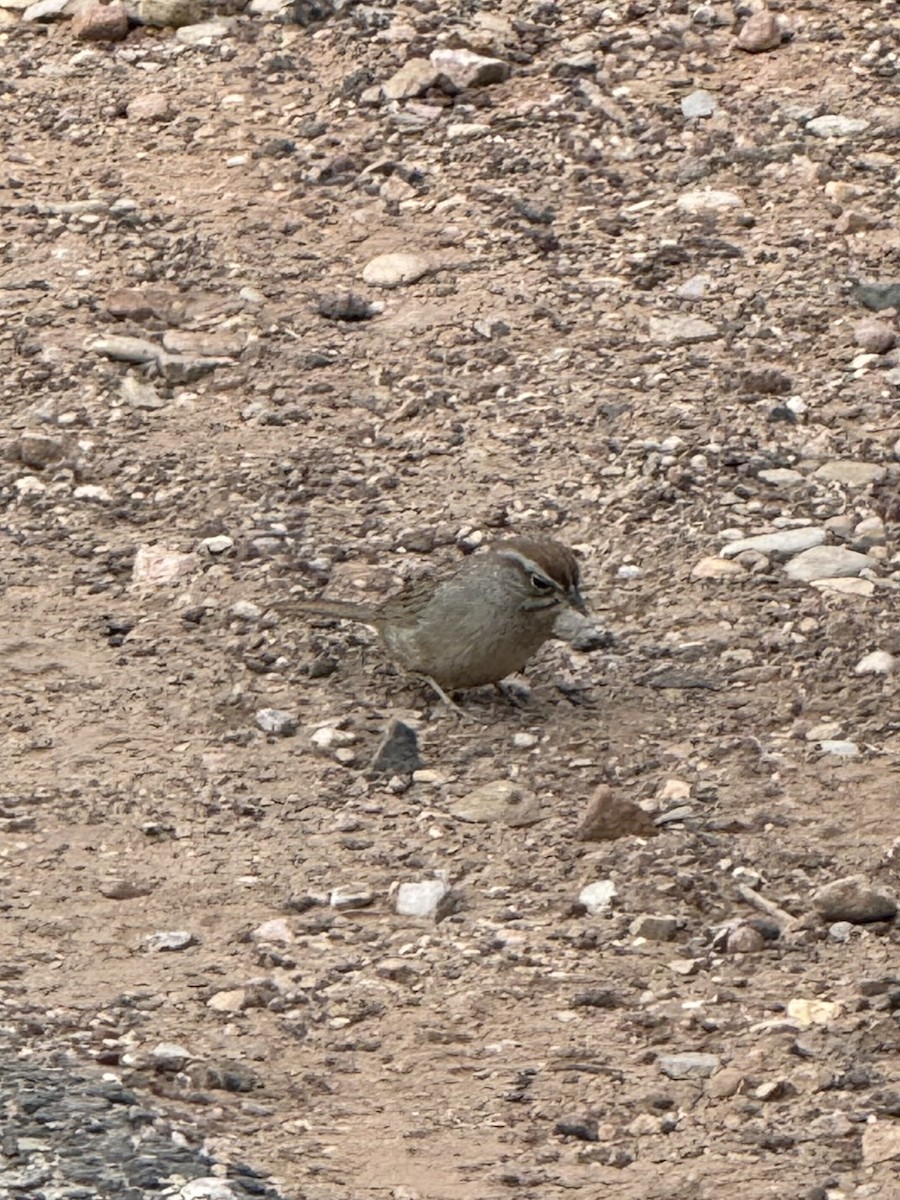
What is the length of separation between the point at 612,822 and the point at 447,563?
5.46 feet

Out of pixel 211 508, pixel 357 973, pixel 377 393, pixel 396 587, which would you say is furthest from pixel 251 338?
pixel 357 973

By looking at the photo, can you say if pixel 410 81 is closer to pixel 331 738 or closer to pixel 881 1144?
pixel 331 738

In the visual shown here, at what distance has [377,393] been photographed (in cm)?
848

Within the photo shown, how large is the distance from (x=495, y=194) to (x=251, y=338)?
4.27ft

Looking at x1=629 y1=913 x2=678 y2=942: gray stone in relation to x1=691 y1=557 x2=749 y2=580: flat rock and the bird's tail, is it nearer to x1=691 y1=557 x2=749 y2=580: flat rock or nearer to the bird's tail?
the bird's tail

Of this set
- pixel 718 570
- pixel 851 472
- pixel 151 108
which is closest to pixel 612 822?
pixel 718 570

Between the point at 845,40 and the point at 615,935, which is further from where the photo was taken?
the point at 845,40

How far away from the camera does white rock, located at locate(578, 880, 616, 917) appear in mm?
5805

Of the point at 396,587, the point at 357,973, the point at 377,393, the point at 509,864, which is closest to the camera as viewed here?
the point at 357,973

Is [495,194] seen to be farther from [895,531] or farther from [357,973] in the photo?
[357,973]

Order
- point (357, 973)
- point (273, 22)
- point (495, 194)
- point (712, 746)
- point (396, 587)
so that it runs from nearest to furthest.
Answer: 1. point (357, 973)
2. point (712, 746)
3. point (396, 587)
4. point (495, 194)
5. point (273, 22)

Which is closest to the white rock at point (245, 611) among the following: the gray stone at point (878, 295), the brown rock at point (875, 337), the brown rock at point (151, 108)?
the brown rock at point (875, 337)

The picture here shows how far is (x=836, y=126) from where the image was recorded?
Result: 9.46 meters

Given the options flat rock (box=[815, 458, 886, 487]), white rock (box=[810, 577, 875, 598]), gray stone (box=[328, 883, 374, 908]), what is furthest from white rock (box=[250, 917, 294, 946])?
flat rock (box=[815, 458, 886, 487])
